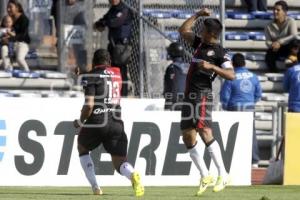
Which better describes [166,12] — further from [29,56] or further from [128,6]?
[29,56]

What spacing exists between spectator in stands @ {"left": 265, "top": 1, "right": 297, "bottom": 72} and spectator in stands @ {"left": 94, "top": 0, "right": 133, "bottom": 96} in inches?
128

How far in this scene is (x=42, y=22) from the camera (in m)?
21.6

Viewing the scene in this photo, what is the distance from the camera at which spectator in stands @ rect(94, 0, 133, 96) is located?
2042 cm

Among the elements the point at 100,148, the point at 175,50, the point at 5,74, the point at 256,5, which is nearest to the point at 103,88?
the point at 100,148

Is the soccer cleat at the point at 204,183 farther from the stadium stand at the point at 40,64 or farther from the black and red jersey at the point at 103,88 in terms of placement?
the stadium stand at the point at 40,64

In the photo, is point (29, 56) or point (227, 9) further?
point (227, 9)

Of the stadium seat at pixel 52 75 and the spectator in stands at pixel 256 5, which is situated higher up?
the spectator in stands at pixel 256 5

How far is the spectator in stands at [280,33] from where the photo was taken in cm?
2227

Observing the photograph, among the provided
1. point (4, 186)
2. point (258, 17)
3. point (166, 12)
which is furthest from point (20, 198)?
point (258, 17)

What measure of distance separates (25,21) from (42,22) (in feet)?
2.32

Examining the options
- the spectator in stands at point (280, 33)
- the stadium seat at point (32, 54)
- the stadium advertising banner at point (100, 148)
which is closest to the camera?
the stadium advertising banner at point (100, 148)

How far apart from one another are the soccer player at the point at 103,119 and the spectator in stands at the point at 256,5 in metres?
10.0

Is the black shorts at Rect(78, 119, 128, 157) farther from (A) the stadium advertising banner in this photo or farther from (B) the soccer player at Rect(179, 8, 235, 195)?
(A) the stadium advertising banner

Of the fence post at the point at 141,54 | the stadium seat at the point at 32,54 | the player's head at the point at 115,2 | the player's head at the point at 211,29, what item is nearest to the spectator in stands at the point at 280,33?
the fence post at the point at 141,54
